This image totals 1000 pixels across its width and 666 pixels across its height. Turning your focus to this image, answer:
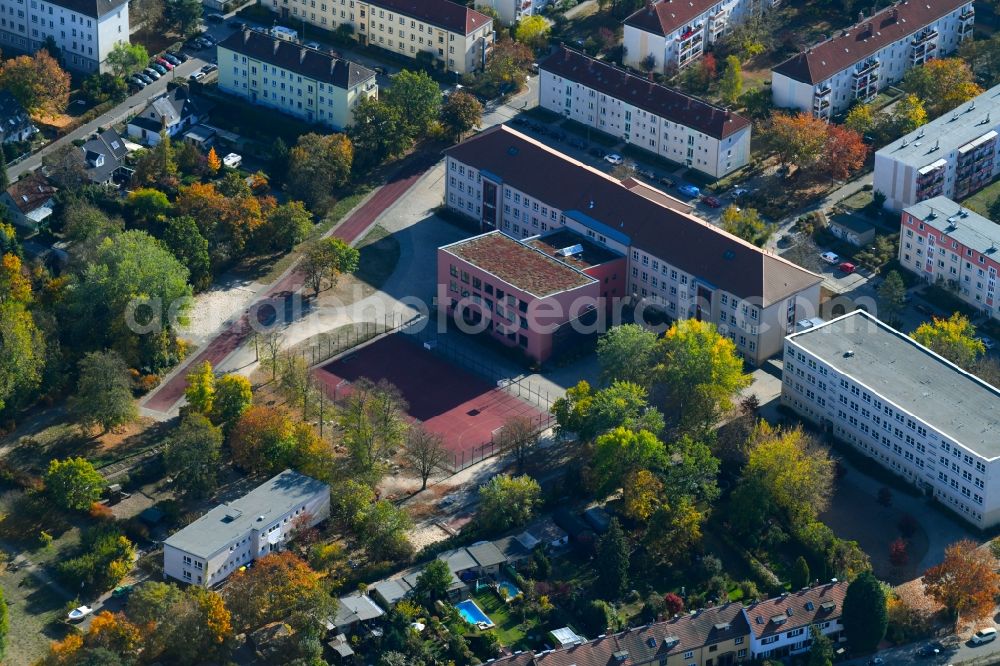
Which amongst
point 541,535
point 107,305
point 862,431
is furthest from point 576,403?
point 107,305

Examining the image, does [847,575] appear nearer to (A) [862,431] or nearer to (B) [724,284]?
(A) [862,431]

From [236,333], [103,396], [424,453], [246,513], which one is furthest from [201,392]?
[424,453]

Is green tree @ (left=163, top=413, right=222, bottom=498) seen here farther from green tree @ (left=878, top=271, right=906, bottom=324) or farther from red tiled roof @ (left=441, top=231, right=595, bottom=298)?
green tree @ (left=878, top=271, right=906, bottom=324)

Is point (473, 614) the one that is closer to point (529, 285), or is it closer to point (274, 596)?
point (274, 596)

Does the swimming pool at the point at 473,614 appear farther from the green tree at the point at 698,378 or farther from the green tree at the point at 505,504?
the green tree at the point at 698,378

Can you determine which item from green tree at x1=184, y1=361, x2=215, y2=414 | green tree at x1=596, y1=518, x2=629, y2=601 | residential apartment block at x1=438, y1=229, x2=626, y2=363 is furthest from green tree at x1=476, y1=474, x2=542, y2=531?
green tree at x1=184, y1=361, x2=215, y2=414

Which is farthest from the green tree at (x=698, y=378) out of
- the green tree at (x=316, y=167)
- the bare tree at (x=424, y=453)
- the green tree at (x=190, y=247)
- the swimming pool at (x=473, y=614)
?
the green tree at (x=316, y=167)

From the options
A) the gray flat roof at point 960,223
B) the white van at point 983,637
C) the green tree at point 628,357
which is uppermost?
the gray flat roof at point 960,223
